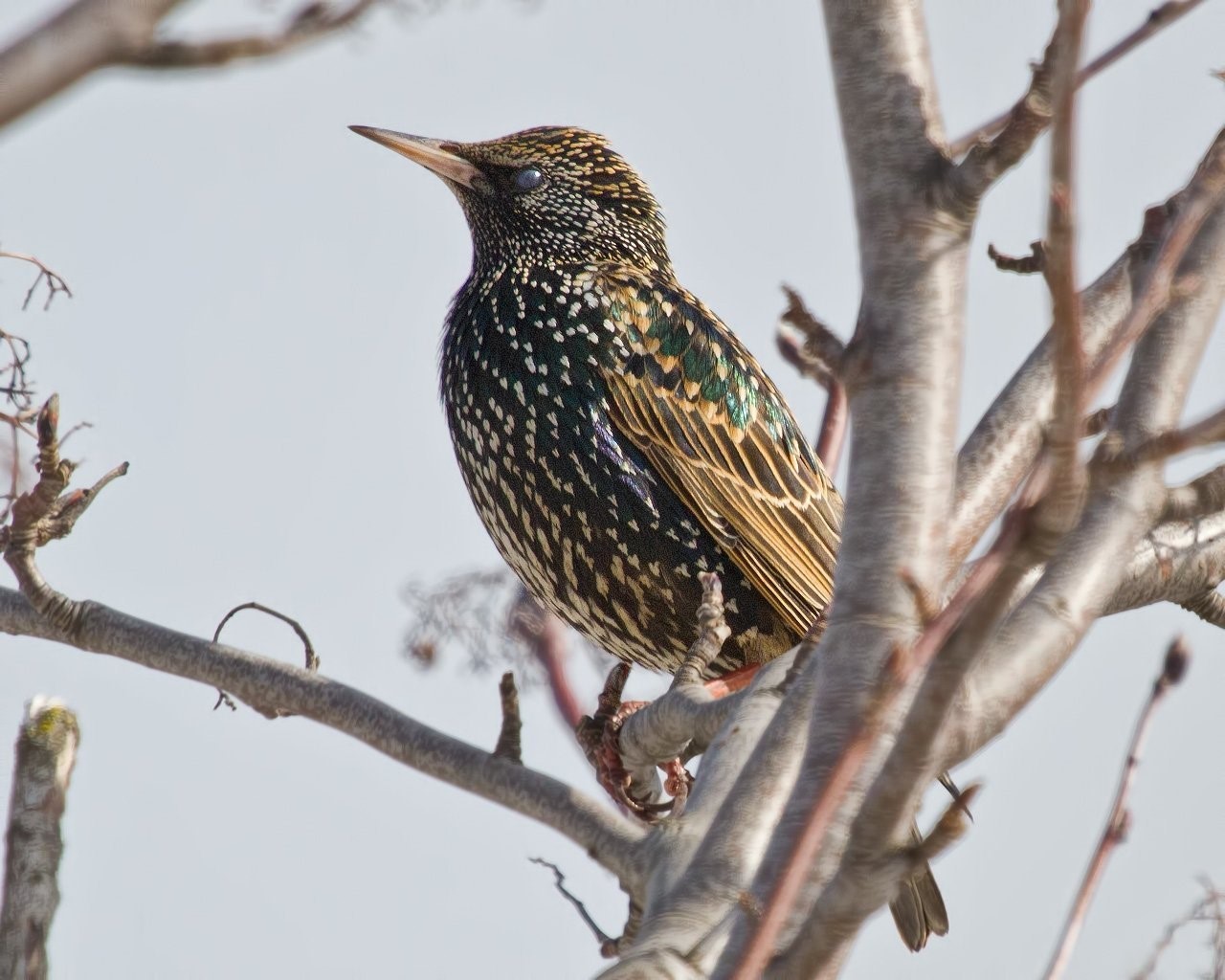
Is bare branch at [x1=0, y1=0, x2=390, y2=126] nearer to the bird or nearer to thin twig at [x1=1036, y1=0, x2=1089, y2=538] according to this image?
thin twig at [x1=1036, y1=0, x2=1089, y2=538]

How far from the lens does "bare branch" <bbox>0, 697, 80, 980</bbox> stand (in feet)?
7.99

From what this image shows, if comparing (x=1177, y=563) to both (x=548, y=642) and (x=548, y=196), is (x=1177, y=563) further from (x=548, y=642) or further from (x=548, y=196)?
(x=548, y=196)

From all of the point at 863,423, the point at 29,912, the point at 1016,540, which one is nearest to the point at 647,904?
the point at 863,423

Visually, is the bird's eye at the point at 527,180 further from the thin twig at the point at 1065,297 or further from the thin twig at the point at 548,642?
the thin twig at the point at 1065,297

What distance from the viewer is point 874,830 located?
5.22ft

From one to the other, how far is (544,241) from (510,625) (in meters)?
1.38

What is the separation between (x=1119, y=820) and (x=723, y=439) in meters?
3.21

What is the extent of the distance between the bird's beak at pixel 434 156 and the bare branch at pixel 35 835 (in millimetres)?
2963

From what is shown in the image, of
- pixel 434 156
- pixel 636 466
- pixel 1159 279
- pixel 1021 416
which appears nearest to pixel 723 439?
pixel 636 466

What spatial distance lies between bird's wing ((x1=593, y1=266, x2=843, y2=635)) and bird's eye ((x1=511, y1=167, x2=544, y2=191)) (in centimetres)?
56

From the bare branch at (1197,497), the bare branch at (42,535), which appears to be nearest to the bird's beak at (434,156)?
the bare branch at (42,535)

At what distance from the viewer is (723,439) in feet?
16.9

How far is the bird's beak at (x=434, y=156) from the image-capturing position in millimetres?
5539

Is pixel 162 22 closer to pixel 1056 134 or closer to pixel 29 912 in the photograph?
pixel 1056 134
